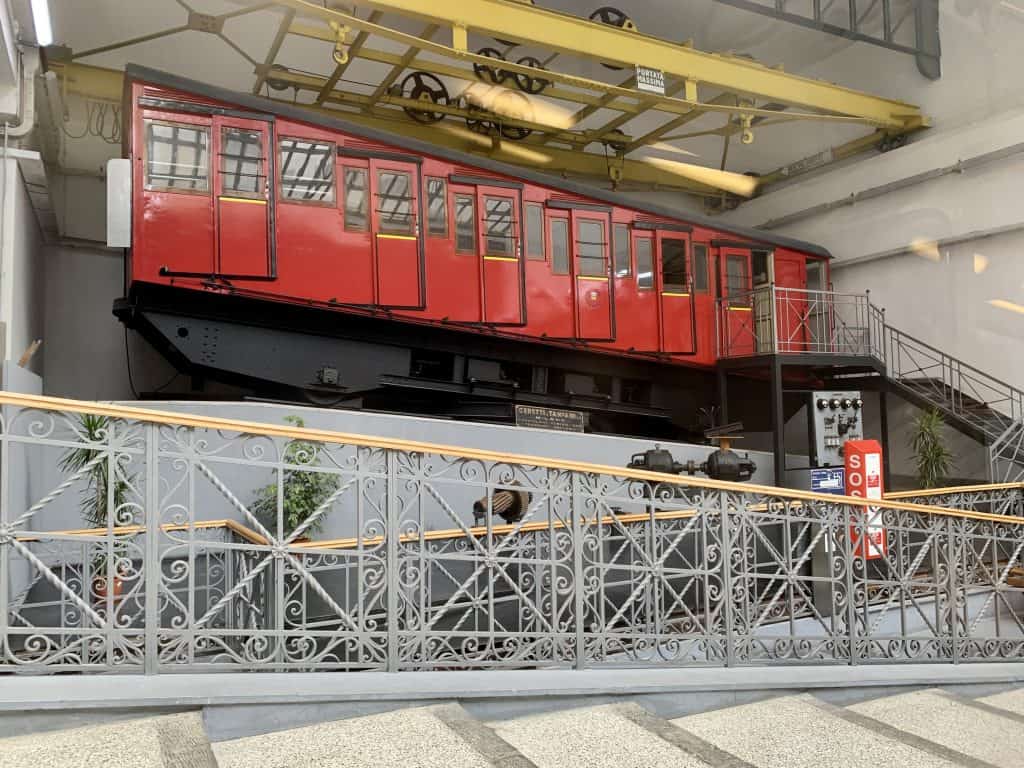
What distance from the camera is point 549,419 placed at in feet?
31.1

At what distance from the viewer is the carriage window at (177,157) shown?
7.20 meters

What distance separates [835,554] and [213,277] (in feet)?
18.3

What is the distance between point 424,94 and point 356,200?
12.3 feet

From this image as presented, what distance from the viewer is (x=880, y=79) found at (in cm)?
1223

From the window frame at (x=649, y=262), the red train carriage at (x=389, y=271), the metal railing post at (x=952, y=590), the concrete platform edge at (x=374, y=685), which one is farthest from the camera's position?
the window frame at (x=649, y=262)

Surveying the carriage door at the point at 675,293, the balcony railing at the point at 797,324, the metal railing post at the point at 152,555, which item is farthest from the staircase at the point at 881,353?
the metal railing post at the point at 152,555

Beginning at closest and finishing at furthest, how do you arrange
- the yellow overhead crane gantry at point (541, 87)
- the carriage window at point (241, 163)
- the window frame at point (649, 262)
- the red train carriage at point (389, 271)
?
1. the red train carriage at point (389, 271)
2. the carriage window at point (241, 163)
3. the yellow overhead crane gantry at point (541, 87)
4. the window frame at point (649, 262)

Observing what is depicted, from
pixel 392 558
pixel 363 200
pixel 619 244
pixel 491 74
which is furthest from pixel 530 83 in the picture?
pixel 392 558

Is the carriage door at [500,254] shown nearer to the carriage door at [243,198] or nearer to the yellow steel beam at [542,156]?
the yellow steel beam at [542,156]

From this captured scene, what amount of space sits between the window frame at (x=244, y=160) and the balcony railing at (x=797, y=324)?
21.0 feet

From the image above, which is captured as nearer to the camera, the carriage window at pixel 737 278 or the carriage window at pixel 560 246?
the carriage window at pixel 560 246

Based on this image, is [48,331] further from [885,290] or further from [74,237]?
[885,290]

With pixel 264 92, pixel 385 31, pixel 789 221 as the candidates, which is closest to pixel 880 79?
pixel 789 221

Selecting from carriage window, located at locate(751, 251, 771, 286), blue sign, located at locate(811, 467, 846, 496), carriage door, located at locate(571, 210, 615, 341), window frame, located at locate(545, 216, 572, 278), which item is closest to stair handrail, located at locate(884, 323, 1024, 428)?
carriage window, located at locate(751, 251, 771, 286)
